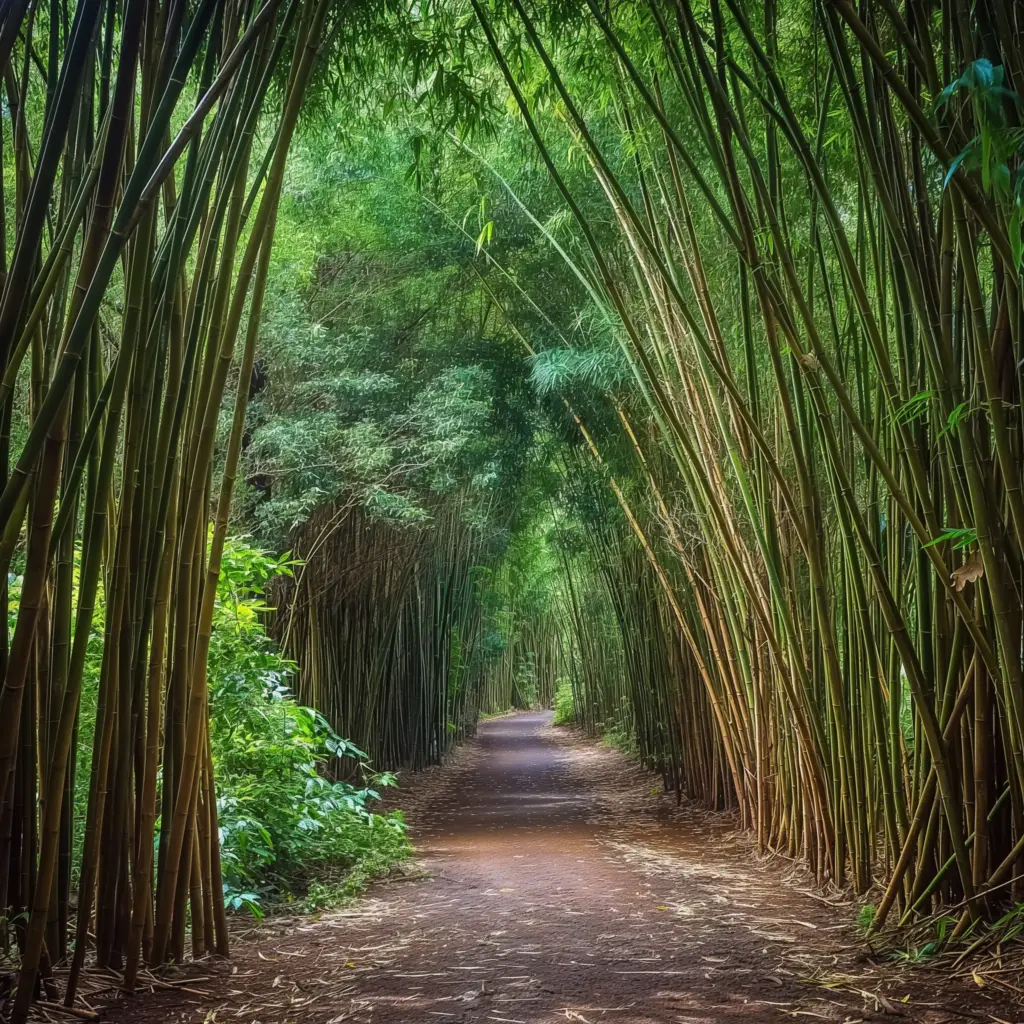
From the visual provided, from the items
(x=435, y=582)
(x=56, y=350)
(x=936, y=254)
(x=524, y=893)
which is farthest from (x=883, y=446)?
(x=435, y=582)

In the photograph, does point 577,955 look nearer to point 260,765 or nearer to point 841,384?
point 841,384

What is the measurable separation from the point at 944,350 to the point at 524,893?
2.05 m

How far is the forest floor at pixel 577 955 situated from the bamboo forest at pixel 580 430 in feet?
0.07

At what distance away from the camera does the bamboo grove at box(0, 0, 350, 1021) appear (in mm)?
1422

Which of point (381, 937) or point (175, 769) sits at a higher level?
point (175, 769)

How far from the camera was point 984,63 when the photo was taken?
1.10 m

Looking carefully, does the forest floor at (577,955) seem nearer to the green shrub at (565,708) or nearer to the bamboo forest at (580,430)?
the bamboo forest at (580,430)

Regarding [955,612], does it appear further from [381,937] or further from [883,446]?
[381,937]

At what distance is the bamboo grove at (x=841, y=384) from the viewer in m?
1.72

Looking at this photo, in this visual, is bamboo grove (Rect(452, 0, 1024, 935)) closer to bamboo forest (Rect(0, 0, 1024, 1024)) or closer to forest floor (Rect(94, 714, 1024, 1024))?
bamboo forest (Rect(0, 0, 1024, 1024))

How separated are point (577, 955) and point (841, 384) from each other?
139 cm

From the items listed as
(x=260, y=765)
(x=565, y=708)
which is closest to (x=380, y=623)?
(x=260, y=765)

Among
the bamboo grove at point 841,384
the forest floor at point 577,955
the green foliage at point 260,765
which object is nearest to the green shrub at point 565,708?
the bamboo grove at point 841,384

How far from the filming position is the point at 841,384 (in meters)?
2.02
